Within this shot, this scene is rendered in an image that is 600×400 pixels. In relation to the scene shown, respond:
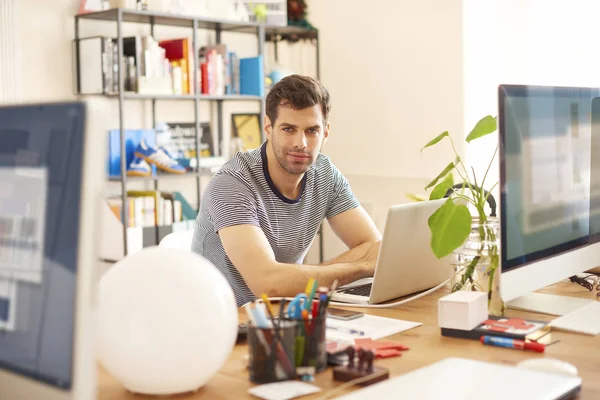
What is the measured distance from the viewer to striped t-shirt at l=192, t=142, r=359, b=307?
2361 mm

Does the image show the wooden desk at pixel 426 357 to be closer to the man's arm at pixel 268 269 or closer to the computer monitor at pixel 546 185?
the computer monitor at pixel 546 185

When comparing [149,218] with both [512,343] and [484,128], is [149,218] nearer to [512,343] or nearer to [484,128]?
[484,128]

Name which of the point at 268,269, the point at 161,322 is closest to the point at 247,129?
the point at 268,269

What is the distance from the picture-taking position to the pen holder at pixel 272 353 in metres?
1.26

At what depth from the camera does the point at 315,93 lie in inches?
102

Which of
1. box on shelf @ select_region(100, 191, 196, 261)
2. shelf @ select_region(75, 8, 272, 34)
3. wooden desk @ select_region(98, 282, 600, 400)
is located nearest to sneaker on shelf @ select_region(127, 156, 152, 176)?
box on shelf @ select_region(100, 191, 196, 261)

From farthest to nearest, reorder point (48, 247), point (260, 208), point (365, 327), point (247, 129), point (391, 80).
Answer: point (247, 129) < point (391, 80) < point (260, 208) < point (365, 327) < point (48, 247)

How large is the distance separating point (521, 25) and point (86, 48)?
87.4 inches

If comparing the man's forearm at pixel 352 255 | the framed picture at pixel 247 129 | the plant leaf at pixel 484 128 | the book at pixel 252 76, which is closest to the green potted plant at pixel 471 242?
the plant leaf at pixel 484 128

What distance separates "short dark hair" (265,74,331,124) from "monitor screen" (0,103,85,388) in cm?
164

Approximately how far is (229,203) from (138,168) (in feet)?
6.25

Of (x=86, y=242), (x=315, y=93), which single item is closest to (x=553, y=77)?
(x=315, y=93)

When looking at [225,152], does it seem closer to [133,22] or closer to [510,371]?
[133,22]

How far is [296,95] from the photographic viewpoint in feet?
8.40
